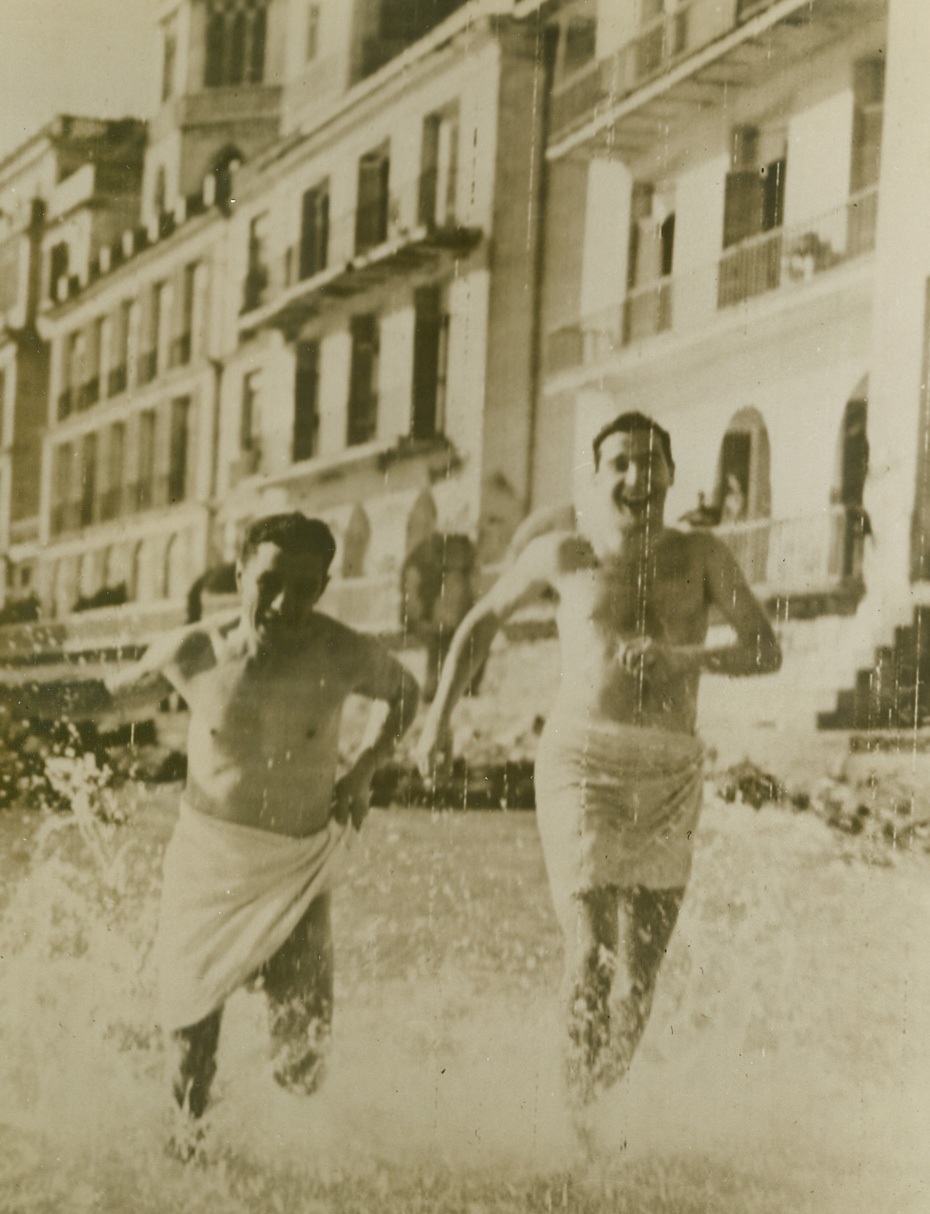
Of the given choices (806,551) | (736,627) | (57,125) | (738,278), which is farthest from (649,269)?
(57,125)

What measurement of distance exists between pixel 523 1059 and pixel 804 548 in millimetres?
1400

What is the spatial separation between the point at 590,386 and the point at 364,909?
140 centimetres

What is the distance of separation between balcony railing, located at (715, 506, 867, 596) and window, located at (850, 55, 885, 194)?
0.81 meters

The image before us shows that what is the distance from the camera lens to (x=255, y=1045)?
138 inches

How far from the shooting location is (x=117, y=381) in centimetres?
384

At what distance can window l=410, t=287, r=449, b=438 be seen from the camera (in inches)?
144

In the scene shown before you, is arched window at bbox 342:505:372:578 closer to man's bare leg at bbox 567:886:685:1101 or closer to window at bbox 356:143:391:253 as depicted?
window at bbox 356:143:391:253

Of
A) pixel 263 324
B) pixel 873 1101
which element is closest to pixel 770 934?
pixel 873 1101

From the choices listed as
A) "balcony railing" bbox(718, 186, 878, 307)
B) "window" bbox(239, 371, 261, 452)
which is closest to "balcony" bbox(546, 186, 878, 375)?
"balcony railing" bbox(718, 186, 878, 307)

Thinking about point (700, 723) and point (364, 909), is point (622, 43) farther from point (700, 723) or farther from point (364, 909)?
point (364, 909)

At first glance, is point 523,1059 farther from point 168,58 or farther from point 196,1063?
point 168,58

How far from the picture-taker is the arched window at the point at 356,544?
11.8 ft

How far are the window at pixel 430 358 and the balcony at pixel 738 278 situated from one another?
0.88 ft

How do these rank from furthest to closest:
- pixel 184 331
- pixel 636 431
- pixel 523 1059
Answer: pixel 184 331
pixel 636 431
pixel 523 1059
